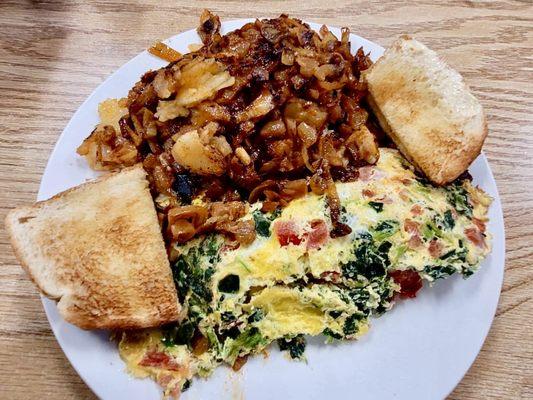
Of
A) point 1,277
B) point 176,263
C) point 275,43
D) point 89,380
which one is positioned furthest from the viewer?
point 1,277

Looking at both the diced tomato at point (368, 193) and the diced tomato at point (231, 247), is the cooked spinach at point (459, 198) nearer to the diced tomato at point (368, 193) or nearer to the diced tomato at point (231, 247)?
the diced tomato at point (368, 193)

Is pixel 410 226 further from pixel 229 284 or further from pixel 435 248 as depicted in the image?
pixel 229 284

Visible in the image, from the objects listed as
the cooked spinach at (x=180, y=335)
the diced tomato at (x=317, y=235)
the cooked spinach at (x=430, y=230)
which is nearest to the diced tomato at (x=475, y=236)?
the cooked spinach at (x=430, y=230)

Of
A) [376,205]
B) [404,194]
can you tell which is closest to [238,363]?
[376,205]

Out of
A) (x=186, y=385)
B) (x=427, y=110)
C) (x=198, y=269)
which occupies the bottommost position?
(x=186, y=385)

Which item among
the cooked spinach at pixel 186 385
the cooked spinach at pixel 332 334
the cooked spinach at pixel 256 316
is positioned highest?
the cooked spinach at pixel 256 316

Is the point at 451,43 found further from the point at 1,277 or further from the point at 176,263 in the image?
the point at 1,277

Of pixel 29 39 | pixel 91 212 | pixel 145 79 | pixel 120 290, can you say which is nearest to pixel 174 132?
pixel 145 79
